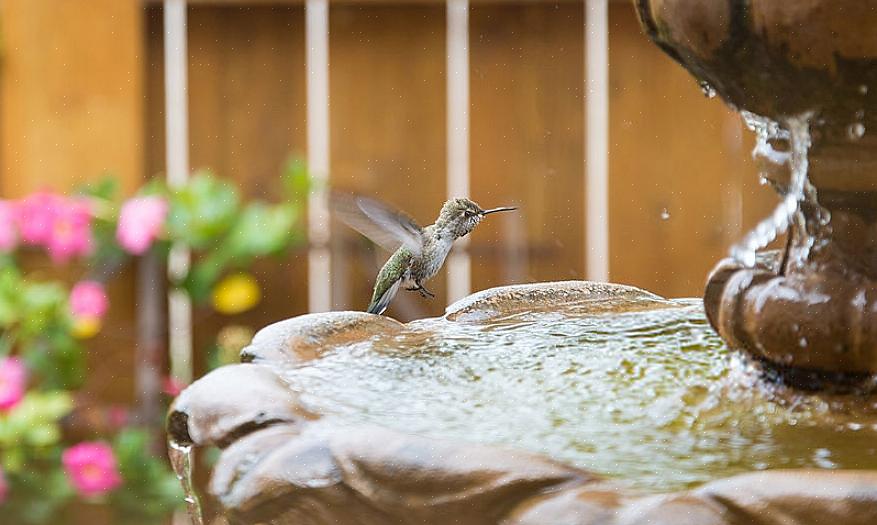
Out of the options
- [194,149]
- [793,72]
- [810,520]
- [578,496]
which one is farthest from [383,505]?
[194,149]

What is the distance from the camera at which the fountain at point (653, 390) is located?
823mm

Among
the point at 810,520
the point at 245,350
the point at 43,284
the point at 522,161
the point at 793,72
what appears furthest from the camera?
the point at 522,161

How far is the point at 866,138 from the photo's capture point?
3.59 ft

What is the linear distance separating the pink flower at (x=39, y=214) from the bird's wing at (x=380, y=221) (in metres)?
1.80

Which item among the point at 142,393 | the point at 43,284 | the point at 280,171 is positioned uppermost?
the point at 280,171

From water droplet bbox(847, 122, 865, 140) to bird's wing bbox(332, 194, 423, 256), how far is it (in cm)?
42

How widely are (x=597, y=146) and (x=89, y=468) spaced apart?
4.93ft

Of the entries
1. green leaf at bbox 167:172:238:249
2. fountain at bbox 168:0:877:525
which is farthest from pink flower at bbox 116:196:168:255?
fountain at bbox 168:0:877:525

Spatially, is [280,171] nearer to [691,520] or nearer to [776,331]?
[776,331]

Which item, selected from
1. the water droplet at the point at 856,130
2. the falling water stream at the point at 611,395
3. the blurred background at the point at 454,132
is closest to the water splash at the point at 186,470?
the falling water stream at the point at 611,395

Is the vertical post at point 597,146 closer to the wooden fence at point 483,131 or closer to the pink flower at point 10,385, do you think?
the wooden fence at point 483,131

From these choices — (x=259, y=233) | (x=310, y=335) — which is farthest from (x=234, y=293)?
(x=310, y=335)

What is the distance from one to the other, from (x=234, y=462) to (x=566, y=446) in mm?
244

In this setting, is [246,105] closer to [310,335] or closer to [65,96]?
[65,96]
